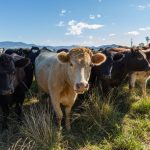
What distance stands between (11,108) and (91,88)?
2024 millimetres

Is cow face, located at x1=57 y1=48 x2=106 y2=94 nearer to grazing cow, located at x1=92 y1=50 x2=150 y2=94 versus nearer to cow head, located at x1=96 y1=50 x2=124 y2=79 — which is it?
cow head, located at x1=96 y1=50 x2=124 y2=79

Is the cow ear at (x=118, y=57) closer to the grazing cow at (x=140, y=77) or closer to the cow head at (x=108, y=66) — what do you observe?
the cow head at (x=108, y=66)

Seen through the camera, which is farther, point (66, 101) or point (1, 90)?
point (66, 101)

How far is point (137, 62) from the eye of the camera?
9.14 meters

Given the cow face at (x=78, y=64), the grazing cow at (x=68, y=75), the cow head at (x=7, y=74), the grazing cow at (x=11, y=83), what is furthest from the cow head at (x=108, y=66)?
the cow head at (x=7, y=74)

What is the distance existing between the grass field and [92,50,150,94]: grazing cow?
0.82 metres

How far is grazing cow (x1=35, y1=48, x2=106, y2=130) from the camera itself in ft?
20.0

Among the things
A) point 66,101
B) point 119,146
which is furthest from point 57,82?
point 119,146

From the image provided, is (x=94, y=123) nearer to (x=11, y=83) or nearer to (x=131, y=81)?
(x=11, y=83)

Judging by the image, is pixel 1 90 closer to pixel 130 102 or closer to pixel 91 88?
pixel 91 88

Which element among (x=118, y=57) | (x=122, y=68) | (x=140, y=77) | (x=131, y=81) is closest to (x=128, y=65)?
(x=122, y=68)

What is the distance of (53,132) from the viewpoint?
20.8ft

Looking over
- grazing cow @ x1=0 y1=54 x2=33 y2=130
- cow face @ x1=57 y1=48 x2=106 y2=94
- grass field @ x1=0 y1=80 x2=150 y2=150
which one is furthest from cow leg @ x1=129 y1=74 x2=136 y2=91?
grazing cow @ x1=0 y1=54 x2=33 y2=130

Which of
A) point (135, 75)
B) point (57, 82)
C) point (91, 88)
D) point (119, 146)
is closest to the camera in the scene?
point (119, 146)
